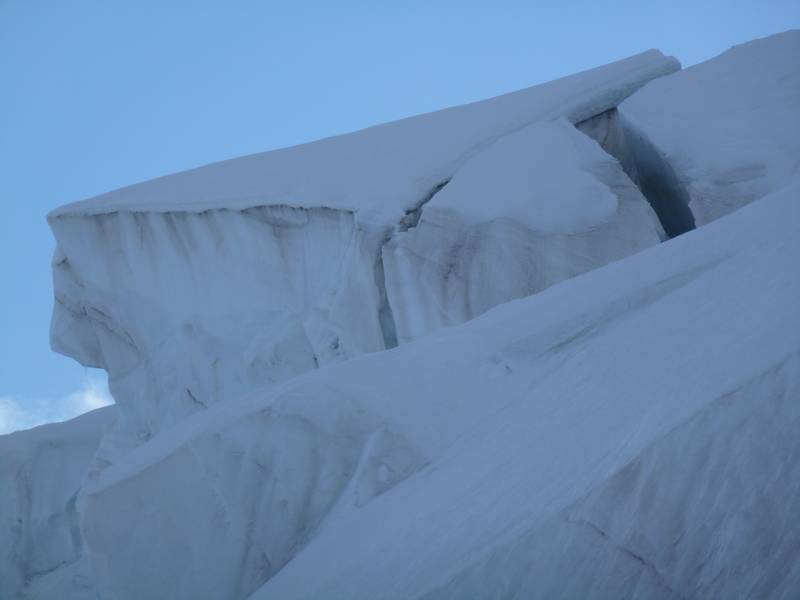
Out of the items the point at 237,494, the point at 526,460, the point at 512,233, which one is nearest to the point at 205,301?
the point at 512,233

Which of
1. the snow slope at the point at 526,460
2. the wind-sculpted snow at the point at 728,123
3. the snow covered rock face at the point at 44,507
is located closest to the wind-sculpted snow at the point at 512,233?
the wind-sculpted snow at the point at 728,123

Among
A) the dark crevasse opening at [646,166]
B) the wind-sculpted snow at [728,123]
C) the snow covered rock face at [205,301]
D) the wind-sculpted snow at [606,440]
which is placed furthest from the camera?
the snow covered rock face at [205,301]

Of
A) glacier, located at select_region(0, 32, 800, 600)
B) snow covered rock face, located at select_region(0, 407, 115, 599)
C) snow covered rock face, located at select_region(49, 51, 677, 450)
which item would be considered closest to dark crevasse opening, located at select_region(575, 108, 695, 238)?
glacier, located at select_region(0, 32, 800, 600)

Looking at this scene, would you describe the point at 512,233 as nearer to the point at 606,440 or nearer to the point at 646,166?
the point at 646,166

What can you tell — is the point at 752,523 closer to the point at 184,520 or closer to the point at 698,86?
the point at 184,520

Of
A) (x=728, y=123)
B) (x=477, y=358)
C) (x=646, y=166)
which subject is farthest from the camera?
(x=646, y=166)

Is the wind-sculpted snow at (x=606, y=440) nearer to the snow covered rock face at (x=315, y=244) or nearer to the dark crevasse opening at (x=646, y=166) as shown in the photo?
the snow covered rock face at (x=315, y=244)

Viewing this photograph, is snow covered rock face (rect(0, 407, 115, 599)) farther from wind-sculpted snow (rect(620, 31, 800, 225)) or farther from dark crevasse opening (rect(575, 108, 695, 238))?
wind-sculpted snow (rect(620, 31, 800, 225))

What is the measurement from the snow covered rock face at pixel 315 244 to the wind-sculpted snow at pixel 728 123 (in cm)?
33

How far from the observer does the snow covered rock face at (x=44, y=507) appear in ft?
24.6

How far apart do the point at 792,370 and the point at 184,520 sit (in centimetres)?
220

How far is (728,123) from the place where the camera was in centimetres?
562

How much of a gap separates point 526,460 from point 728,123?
3689 mm

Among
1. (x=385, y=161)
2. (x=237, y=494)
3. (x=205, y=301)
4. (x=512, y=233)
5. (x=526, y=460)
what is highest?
(x=385, y=161)
